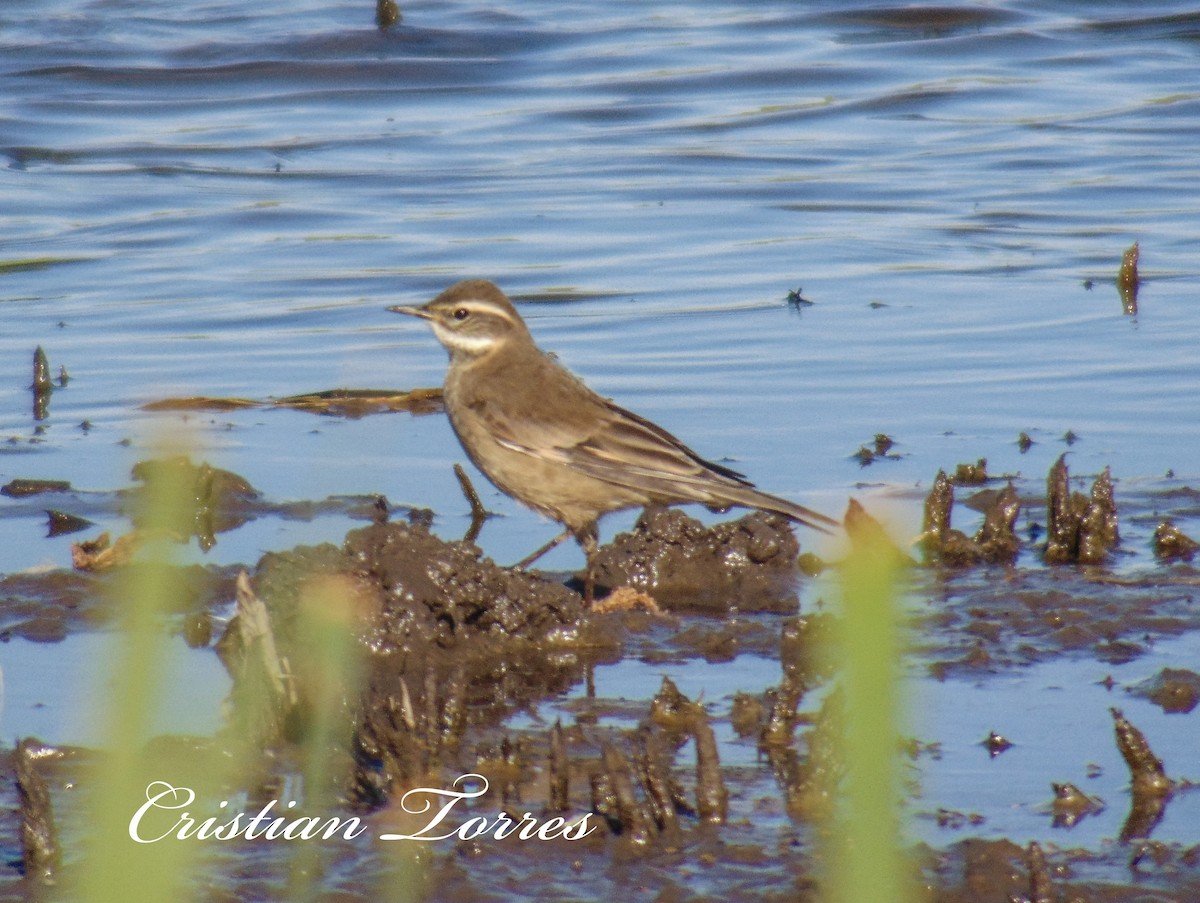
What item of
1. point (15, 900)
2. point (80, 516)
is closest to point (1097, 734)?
point (15, 900)

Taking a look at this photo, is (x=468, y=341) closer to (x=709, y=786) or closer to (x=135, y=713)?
(x=709, y=786)

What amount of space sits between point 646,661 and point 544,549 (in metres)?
1.46

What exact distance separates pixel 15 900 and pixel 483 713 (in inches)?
77.4

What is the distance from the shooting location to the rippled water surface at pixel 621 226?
9.82 m

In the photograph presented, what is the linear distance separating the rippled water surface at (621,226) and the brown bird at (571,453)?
0.31 meters

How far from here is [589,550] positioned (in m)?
8.09

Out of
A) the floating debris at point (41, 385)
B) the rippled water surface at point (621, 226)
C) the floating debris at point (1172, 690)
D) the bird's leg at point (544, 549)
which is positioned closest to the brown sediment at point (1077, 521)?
the rippled water surface at point (621, 226)

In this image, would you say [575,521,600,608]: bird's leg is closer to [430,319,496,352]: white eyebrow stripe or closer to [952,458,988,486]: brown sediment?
[430,319,496,352]: white eyebrow stripe

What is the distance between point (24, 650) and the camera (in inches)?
265

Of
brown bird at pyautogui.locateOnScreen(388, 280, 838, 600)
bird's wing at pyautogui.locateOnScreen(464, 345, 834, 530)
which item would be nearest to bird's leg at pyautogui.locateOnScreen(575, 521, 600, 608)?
brown bird at pyautogui.locateOnScreen(388, 280, 838, 600)

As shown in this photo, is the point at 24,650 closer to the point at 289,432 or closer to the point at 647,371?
the point at 289,432

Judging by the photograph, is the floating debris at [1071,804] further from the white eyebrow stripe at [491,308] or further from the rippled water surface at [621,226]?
the white eyebrow stripe at [491,308]

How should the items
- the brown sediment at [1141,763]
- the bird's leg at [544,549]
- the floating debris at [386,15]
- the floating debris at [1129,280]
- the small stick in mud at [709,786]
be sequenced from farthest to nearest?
1. the floating debris at [386,15]
2. the floating debris at [1129,280]
3. the bird's leg at [544,549]
4. the brown sediment at [1141,763]
5. the small stick in mud at [709,786]

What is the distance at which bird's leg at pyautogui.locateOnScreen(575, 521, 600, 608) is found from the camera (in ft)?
24.7
